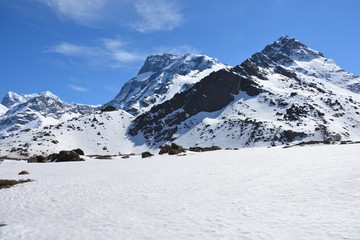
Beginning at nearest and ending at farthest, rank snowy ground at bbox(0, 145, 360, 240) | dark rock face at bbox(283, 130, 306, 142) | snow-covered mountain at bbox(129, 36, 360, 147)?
snowy ground at bbox(0, 145, 360, 240) → dark rock face at bbox(283, 130, 306, 142) → snow-covered mountain at bbox(129, 36, 360, 147)

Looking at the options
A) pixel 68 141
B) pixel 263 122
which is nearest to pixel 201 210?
pixel 263 122

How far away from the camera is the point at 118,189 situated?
18.7 metres

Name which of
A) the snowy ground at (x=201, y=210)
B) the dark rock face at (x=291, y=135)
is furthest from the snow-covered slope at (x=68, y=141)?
the snowy ground at (x=201, y=210)

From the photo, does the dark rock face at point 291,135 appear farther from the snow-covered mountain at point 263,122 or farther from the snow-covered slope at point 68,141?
the snow-covered slope at point 68,141

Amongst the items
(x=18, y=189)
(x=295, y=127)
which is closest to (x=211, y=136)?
(x=295, y=127)

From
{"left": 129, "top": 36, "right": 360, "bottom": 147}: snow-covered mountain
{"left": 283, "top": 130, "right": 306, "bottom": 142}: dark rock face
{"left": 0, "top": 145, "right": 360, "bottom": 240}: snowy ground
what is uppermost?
{"left": 129, "top": 36, "right": 360, "bottom": 147}: snow-covered mountain

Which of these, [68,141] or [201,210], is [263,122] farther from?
[201,210]

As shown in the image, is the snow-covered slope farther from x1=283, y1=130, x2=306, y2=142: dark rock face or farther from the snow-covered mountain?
x1=283, y1=130, x2=306, y2=142: dark rock face

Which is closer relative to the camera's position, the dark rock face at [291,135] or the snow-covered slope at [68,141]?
the dark rock face at [291,135]

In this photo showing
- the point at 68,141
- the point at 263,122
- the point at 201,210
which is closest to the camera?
the point at 201,210

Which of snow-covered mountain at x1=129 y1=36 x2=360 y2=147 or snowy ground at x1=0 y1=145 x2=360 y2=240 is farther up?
snow-covered mountain at x1=129 y1=36 x2=360 y2=147

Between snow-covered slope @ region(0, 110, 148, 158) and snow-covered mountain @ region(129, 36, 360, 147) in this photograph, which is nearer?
snow-covered mountain @ region(129, 36, 360, 147)

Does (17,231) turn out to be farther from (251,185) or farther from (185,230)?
(251,185)

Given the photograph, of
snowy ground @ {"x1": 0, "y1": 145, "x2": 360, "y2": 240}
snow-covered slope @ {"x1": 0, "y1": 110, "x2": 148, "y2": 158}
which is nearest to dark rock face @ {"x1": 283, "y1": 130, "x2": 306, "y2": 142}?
snow-covered slope @ {"x1": 0, "y1": 110, "x2": 148, "y2": 158}
